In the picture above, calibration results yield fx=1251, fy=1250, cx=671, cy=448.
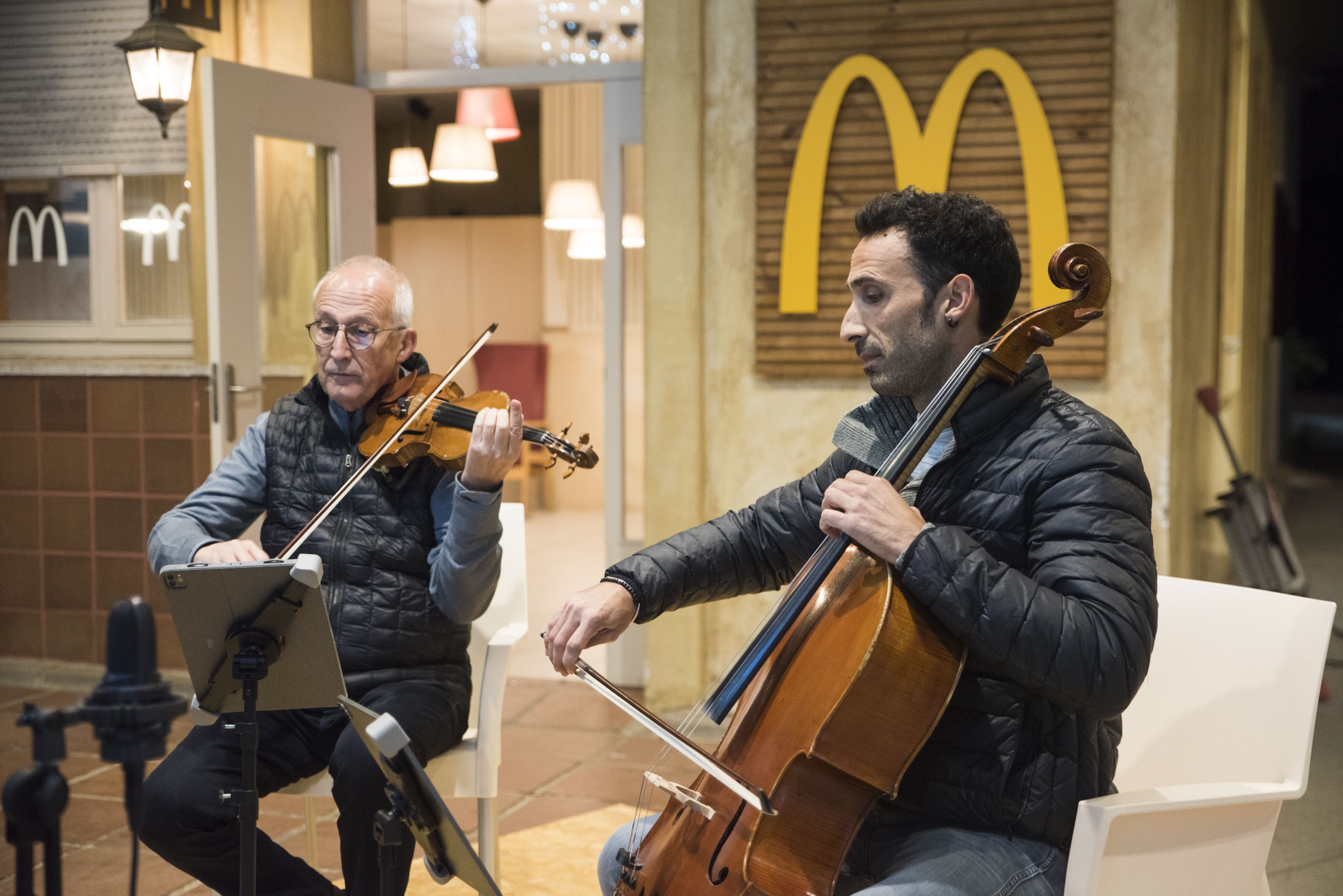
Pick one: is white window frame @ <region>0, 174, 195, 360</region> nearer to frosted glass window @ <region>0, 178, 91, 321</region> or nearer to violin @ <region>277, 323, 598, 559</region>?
frosted glass window @ <region>0, 178, 91, 321</region>

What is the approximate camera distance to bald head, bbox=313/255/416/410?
233 cm

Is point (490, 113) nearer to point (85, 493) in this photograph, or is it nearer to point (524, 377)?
point (524, 377)

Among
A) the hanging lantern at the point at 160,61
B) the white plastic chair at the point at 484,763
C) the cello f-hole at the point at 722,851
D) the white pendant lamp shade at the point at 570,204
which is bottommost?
the white plastic chair at the point at 484,763

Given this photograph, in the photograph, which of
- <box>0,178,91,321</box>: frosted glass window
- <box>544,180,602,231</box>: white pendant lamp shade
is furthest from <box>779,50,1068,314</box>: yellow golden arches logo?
<box>544,180,602,231</box>: white pendant lamp shade

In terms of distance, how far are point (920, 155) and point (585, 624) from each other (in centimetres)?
235

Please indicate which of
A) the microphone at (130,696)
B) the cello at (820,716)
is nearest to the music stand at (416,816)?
the cello at (820,716)

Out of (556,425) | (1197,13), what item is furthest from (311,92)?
(556,425)

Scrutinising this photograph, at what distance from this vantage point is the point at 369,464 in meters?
2.18

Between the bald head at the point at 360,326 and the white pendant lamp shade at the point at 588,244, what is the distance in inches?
167

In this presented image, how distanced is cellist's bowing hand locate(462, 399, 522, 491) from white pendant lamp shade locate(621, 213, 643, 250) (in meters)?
2.20

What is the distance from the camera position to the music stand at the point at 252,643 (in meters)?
1.62

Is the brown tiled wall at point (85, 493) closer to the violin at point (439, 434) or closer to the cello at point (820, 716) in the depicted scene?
the violin at point (439, 434)

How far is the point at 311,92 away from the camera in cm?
400

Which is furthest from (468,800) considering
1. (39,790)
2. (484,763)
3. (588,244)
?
(588,244)
